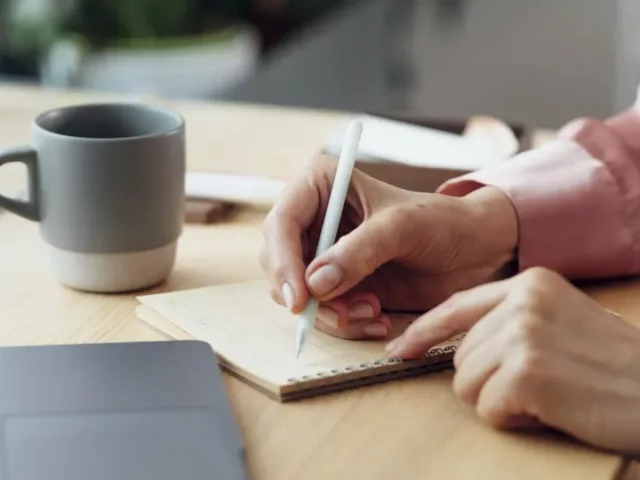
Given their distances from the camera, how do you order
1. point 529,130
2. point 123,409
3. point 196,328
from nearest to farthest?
point 123,409 → point 196,328 → point 529,130

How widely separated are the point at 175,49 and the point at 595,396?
1.81m

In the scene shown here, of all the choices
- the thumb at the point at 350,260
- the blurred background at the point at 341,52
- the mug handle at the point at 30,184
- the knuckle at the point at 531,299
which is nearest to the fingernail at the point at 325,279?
the thumb at the point at 350,260

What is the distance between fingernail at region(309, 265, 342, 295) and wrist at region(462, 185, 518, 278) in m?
0.15

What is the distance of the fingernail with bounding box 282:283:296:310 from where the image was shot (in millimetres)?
652

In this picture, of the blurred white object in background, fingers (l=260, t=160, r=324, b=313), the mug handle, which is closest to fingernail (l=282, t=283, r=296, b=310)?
fingers (l=260, t=160, r=324, b=313)

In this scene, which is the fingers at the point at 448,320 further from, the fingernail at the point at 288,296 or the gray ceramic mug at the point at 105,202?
the gray ceramic mug at the point at 105,202

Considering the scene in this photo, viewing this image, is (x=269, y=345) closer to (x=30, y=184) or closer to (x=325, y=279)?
(x=325, y=279)

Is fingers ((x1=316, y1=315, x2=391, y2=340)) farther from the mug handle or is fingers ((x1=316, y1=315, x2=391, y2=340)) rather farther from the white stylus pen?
the mug handle

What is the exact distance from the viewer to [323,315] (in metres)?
0.67

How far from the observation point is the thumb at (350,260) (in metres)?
A: 0.64

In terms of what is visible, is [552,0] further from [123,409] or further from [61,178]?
[123,409]

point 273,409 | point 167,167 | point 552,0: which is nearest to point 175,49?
point 552,0

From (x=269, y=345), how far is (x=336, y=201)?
4.3 inches

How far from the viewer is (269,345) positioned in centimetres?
65
